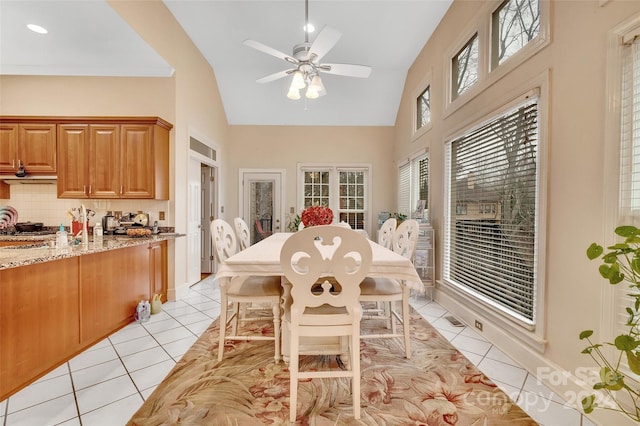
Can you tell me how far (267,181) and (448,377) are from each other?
4.69 metres

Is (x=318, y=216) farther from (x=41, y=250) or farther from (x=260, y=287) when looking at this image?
(x=41, y=250)

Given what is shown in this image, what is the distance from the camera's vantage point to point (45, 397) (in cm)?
174

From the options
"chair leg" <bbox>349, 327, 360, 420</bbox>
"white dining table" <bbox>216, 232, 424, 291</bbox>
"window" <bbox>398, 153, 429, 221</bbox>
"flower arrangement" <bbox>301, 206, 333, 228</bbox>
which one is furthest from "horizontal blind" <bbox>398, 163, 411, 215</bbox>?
"chair leg" <bbox>349, 327, 360, 420</bbox>

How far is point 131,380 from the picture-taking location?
191cm

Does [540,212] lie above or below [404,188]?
below

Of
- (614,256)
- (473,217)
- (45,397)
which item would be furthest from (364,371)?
(45,397)

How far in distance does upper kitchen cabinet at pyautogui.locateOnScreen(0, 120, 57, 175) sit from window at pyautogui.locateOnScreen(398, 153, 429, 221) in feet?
15.6

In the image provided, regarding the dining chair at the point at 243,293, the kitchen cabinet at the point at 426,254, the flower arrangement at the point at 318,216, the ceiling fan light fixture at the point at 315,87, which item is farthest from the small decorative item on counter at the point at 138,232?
the kitchen cabinet at the point at 426,254

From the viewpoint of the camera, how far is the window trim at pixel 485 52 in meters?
1.88

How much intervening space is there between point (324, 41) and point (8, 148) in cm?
392

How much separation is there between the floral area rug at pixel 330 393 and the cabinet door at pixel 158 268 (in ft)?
4.37

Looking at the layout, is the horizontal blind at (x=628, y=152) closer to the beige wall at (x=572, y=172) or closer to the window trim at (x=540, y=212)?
the beige wall at (x=572, y=172)

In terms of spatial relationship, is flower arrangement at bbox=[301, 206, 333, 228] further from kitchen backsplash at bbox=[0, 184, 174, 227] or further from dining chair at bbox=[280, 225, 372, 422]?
kitchen backsplash at bbox=[0, 184, 174, 227]

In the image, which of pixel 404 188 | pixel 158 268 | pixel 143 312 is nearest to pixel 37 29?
pixel 158 268
